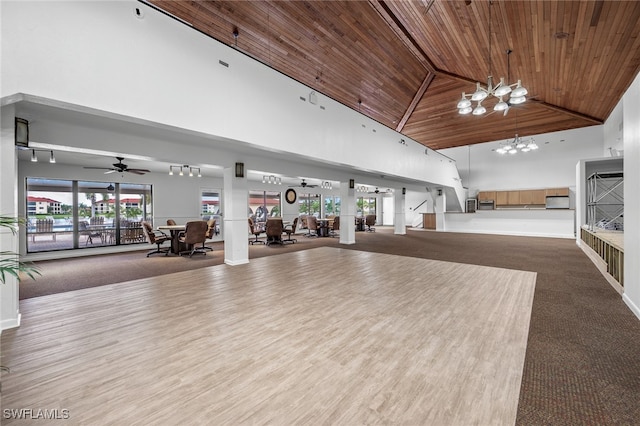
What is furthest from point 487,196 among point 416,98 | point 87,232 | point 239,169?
point 87,232

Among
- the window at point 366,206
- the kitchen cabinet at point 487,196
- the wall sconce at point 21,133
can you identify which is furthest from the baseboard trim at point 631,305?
the window at point 366,206

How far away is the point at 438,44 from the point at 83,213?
1101 centimetres

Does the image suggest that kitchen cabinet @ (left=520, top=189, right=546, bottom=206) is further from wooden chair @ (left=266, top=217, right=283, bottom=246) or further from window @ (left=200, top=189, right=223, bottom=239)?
window @ (left=200, top=189, right=223, bottom=239)

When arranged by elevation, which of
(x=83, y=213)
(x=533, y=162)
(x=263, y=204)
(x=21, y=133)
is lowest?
(x=83, y=213)

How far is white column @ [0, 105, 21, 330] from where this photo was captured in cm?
261

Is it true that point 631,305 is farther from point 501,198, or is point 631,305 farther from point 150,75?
point 501,198

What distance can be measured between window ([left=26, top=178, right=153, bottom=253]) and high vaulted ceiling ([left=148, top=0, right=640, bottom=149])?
21.7 ft

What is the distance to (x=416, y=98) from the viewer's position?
889cm

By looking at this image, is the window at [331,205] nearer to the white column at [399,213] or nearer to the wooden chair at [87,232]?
the white column at [399,213]

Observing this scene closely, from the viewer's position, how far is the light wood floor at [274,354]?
149 centimetres

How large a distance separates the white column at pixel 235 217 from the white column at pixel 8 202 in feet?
10.8

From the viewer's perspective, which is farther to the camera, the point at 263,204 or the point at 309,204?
the point at 309,204

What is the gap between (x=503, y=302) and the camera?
3201 mm

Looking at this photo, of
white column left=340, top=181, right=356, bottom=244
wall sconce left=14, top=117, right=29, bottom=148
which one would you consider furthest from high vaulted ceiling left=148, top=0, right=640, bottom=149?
white column left=340, top=181, right=356, bottom=244
